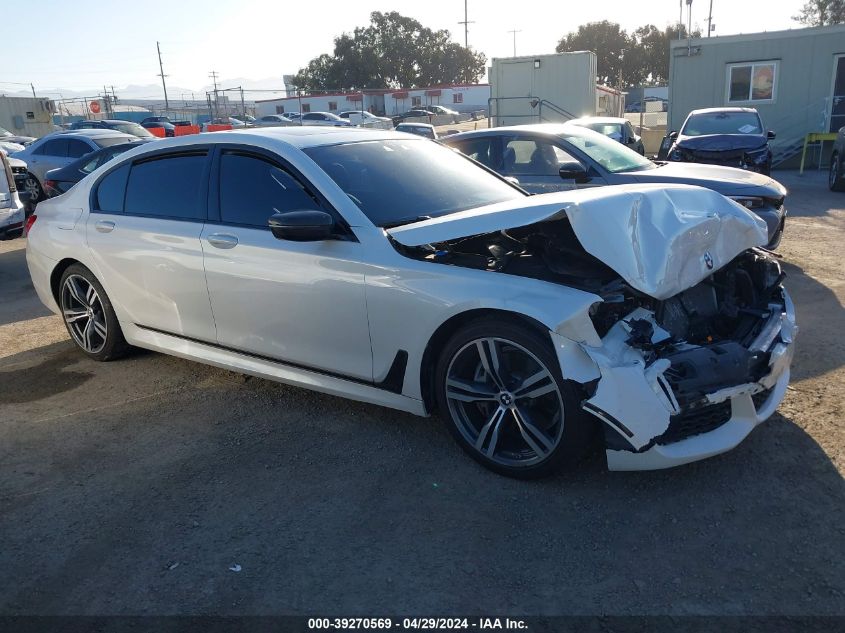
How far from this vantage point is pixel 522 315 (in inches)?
123

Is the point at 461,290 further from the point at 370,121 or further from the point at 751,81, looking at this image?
the point at 370,121

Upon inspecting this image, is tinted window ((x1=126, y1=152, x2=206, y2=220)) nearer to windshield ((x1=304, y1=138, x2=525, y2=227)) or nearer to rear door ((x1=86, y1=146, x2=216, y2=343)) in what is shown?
rear door ((x1=86, y1=146, x2=216, y2=343))

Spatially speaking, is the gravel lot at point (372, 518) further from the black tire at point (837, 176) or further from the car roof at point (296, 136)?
the black tire at point (837, 176)

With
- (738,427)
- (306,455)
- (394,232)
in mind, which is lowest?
(306,455)

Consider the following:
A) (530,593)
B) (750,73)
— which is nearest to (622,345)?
(530,593)

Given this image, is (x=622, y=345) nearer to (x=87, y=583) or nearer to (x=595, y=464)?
(x=595, y=464)

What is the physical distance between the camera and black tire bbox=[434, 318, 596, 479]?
3.08m

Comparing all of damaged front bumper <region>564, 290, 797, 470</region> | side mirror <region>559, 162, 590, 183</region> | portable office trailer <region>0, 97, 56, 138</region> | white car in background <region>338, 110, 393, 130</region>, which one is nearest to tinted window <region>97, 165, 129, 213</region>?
damaged front bumper <region>564, 290, 797, 470</region>

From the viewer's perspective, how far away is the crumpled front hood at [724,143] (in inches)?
467

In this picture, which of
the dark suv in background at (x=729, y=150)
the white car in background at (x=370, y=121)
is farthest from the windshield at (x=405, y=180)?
the white car in background at (x=370, y=121)

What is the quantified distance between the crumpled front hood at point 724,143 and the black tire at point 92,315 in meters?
10.2

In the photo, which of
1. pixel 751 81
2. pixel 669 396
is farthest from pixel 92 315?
pixel 751 81

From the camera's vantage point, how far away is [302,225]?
3.49 m

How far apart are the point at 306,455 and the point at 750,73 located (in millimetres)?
21638
